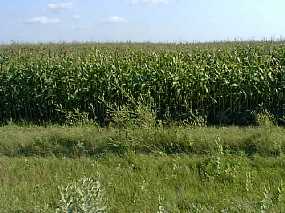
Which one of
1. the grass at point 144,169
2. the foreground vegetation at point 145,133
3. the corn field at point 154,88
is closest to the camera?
the grass at point 144,169

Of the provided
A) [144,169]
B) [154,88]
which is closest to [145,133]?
[144,169]

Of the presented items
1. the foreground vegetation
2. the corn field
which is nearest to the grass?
the foreground vegetation

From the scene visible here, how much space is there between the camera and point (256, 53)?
1207 cm

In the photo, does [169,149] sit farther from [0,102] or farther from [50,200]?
[0,102]

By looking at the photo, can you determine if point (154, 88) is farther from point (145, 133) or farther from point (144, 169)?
point (144, 169)

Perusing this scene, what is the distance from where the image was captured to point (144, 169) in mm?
6207

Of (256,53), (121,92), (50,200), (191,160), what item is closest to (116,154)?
(191,160)

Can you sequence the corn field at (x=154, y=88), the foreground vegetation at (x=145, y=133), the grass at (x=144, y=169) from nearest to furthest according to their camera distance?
the grass at (x=144, y=169) < the foreground vegetation at (x=145, y=133) < the corn field at (x=154, y=88)

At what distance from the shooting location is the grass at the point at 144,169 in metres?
4.83

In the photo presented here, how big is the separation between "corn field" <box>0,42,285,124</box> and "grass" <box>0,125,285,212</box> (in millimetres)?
1602

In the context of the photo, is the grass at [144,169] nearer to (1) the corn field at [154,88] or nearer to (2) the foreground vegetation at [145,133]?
(2) the foreground vegetation at [145,133]

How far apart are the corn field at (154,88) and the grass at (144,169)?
160cm

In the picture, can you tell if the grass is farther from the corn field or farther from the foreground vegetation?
the corn field

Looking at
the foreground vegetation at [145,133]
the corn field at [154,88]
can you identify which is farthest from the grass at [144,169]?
the corn field at [154,88]
